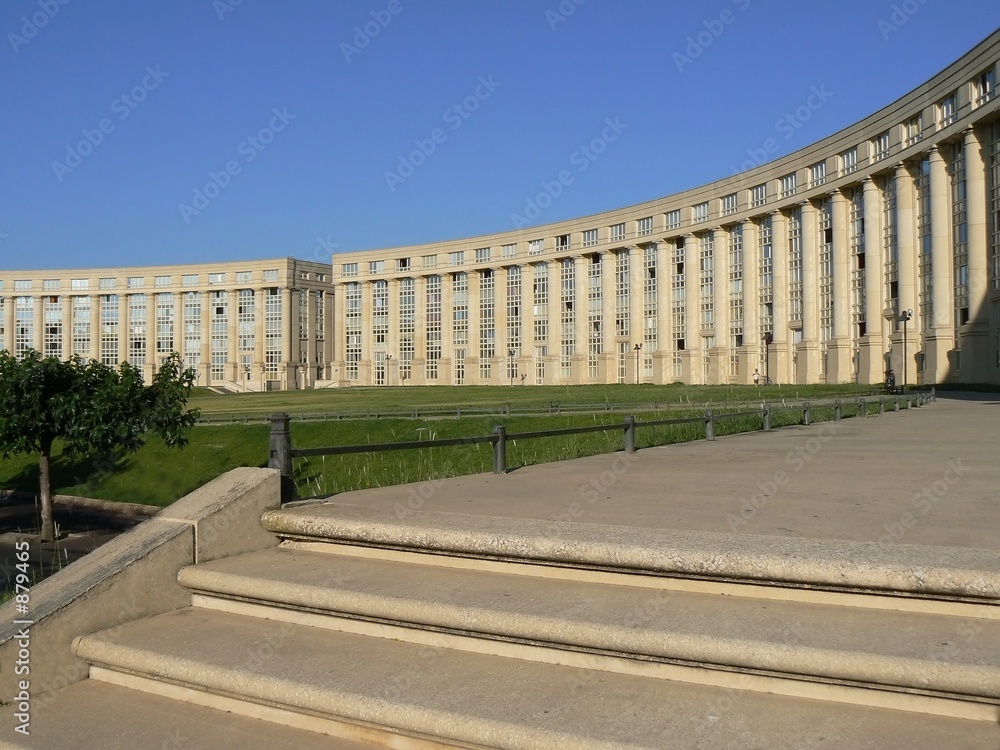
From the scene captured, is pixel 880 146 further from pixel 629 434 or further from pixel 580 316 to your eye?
pixel 629 434

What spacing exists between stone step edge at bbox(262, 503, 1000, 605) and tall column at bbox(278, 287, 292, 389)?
116 meters

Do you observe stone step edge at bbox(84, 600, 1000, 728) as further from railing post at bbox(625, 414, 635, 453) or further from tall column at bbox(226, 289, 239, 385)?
tall column at bbox(226, 289, 239, 385)

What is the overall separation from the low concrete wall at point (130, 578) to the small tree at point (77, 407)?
18824 millimetres

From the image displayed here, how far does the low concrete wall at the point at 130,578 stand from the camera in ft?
17.0

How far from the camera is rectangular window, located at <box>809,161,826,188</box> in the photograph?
64.8m

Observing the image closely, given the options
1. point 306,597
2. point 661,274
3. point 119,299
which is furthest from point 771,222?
point 119,299

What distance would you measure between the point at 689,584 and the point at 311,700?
99.7 inches

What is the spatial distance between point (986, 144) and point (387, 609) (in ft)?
187

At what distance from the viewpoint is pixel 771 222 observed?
70688mm

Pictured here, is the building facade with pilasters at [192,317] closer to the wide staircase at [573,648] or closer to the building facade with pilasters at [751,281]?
the building facade with pilasters at [751,281]

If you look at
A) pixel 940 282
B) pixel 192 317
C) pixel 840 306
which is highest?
pixel 192 317

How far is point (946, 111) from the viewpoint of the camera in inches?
2058

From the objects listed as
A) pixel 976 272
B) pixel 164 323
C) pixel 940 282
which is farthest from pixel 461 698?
pixel 164 323

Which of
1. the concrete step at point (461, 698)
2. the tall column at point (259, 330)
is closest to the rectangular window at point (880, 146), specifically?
the concrete step at point (461, 698)
